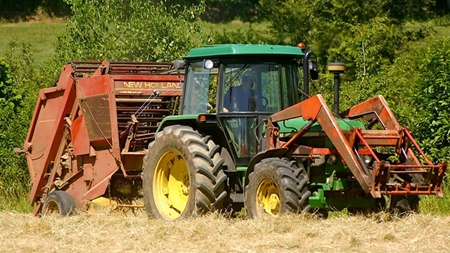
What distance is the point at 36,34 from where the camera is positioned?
4703 centimetres

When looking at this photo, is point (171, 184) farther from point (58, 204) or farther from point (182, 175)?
point (58, 204)

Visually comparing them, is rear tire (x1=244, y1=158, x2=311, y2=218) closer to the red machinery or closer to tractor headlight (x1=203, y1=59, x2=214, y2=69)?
tractor headlight (x1=203, y1=59, x2=214, y2=69)

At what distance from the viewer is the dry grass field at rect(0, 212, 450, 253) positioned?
29.1ft

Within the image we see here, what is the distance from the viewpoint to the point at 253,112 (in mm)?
11469

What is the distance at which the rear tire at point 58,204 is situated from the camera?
13.8 meters

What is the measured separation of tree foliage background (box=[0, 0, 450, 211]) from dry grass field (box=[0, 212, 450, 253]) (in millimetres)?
5439

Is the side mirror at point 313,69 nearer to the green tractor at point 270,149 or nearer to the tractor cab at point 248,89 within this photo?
the green tractor at point 270,149

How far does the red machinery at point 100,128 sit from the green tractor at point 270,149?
146cm

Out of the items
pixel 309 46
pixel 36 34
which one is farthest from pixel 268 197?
pixel 36 34

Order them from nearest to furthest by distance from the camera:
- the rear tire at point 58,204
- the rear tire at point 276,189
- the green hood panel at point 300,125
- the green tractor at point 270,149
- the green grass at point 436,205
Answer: the rear tire at point 276,189
the green tractor at point 270,149
the green hood panel at point 300,125
the green grass at point 436,205
the rear tire at point 58,204

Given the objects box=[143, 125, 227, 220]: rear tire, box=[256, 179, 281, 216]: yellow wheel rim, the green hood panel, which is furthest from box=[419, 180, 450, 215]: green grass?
box=[143, 125, 227, 220]: rear tire

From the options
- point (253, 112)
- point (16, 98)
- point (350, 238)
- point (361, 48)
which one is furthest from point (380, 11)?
point (350, 238)

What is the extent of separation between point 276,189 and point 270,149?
542 mm

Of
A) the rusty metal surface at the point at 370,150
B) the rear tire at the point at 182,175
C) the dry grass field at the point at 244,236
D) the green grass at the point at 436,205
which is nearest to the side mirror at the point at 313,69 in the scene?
the rusty metal surface at the point at 370,150
